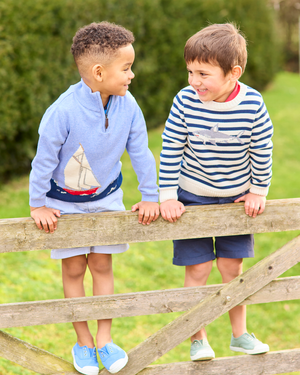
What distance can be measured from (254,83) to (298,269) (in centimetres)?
1170

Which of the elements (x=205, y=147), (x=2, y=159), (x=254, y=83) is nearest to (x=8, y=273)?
(x=2, y=159)

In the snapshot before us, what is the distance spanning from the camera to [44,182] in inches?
80.4

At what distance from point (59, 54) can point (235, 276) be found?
4.99m

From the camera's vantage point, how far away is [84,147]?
207cm

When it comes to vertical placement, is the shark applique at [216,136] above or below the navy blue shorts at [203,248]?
above

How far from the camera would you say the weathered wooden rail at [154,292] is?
6.56ft

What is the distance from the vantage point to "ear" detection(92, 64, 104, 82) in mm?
2008

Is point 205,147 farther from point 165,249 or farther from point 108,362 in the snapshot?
point 165,249

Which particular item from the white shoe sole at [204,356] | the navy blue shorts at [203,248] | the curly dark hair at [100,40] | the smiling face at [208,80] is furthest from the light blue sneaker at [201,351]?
the curly dark hair at [100,40]

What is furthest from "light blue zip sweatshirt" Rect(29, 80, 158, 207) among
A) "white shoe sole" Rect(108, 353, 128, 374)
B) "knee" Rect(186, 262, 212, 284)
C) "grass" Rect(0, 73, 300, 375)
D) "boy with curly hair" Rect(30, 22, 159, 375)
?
"grass" Rect(0, 73, 300, 375)

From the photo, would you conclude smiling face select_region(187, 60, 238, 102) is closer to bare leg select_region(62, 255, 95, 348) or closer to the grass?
bare leg select_region(62, 255, 95, 348)

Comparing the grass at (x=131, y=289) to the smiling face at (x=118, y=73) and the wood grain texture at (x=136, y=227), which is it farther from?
the smiling face at (x=118, y=73)

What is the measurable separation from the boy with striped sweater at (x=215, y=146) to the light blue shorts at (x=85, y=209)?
0.27m

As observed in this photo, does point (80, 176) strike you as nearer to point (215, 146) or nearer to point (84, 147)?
point (84, 147)
